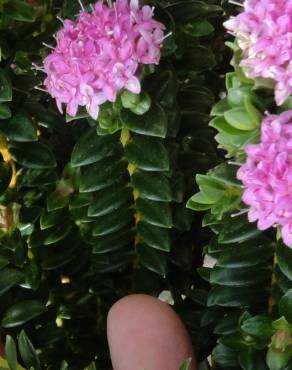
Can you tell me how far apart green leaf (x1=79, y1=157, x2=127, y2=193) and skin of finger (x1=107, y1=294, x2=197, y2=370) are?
130mm

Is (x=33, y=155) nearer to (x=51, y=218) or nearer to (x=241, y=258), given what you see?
(x=51, y=218)

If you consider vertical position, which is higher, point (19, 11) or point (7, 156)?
point (19, 11)

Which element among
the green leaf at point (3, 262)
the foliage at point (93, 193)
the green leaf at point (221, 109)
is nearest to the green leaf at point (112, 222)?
the foliage at point (93, 193)

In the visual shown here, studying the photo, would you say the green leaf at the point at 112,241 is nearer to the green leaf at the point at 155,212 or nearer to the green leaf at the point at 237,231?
the green leaf at the point at 155,212

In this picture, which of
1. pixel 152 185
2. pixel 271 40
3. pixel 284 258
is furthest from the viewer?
pixel 152 185

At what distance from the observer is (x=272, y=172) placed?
502 millimetres

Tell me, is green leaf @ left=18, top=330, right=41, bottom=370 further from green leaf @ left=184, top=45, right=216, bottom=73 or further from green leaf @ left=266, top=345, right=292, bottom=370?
green leaf @ left=184, top=45, right=216, bottom=73

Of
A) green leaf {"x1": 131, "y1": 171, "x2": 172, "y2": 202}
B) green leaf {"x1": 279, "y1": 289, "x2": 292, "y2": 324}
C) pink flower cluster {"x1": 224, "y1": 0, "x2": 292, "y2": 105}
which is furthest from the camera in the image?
green leaf {"x1": 131, "y1": 171, "x2": 172, "y2": 202}

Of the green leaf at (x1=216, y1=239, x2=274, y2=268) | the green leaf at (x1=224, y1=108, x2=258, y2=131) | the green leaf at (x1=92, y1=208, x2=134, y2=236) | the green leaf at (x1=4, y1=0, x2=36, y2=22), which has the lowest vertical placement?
the green leaf at (x1=92, y1=208, x2=134, y2=236)

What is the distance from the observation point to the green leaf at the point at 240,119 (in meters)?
0.53

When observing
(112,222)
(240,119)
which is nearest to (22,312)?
(112,222)

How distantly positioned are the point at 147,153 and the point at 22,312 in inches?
9.3

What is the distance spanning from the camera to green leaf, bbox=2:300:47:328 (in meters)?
0.73

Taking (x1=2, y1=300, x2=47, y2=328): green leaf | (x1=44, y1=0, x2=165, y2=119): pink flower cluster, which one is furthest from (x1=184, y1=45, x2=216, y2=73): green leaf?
(x1=2, y1=300, x2=47, y2=328): green leaf
